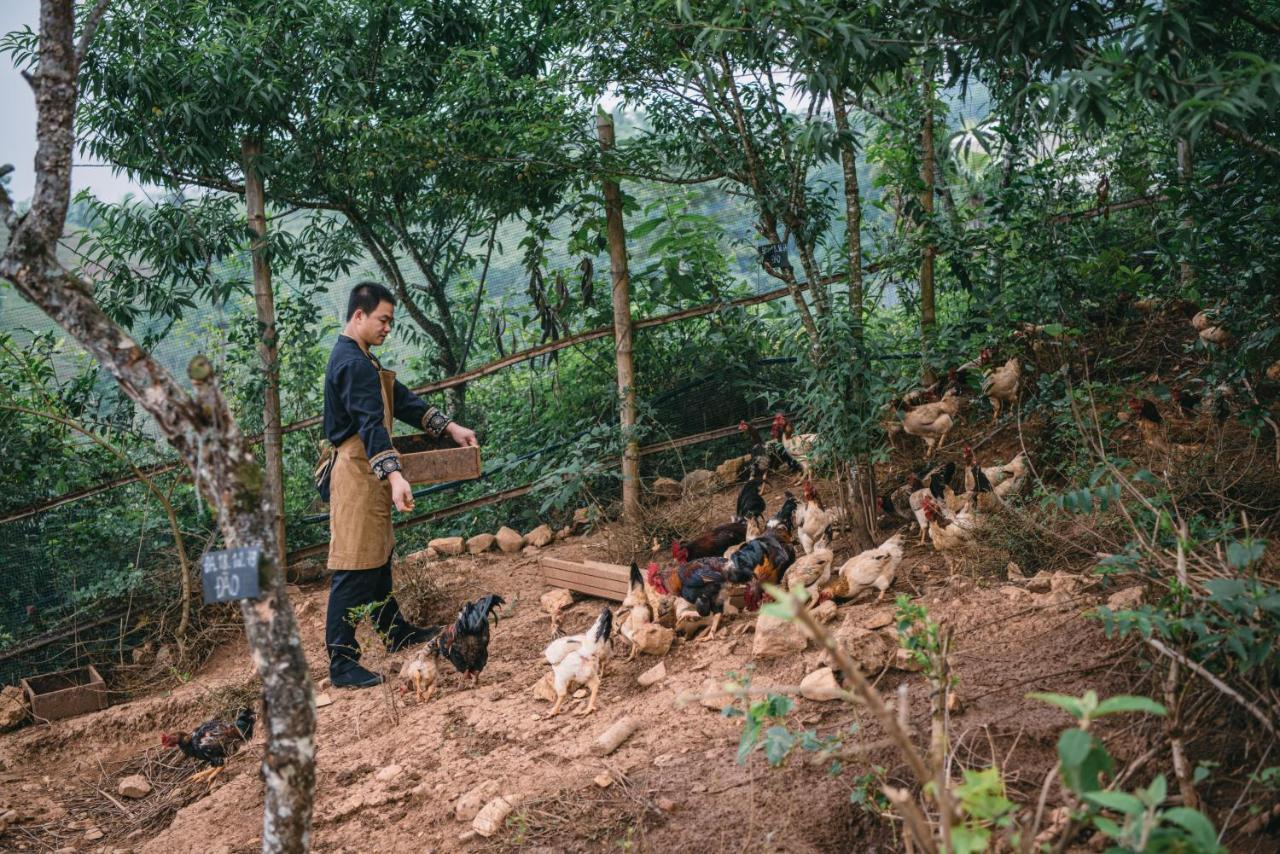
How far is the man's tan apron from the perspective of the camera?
16.1ft

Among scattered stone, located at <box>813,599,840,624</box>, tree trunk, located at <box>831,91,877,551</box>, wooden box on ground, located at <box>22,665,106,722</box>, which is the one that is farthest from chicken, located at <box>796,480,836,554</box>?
wooden box on ground, located at <box>22,665,106,722</box>

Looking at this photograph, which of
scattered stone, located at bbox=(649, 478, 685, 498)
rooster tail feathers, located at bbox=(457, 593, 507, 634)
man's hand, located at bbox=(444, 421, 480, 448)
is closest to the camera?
rooster tail feathers, located at bbox=(457, 593, 507, 634)

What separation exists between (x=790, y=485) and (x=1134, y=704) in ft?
16.4

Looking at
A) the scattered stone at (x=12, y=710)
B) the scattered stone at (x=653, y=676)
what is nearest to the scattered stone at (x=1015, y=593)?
the scattered stone at (x=653, y=676)

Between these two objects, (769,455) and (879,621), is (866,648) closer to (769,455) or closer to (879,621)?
(879,621)

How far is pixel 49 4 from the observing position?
101 inches

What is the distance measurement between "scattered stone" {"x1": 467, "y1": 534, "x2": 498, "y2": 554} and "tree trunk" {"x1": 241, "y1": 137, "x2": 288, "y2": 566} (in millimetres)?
1220

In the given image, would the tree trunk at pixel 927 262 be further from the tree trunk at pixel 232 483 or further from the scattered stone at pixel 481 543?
the tree trunk at pixel 232 483

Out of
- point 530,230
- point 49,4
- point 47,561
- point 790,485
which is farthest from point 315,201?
point 49,4

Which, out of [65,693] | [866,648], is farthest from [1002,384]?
[65,693]

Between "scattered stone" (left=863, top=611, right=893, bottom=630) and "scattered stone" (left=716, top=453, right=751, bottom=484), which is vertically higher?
"scattered stone" (left=716, top=453, right=751, bottom=484)

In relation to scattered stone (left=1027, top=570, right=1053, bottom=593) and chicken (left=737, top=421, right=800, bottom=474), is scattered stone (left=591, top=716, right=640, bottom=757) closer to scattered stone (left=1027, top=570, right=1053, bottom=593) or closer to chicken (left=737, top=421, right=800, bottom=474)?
scattered stone (left=1027, top=570, right=1053, bottom=593)

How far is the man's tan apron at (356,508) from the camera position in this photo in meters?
4.92

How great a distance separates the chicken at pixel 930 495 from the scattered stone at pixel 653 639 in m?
1.50
